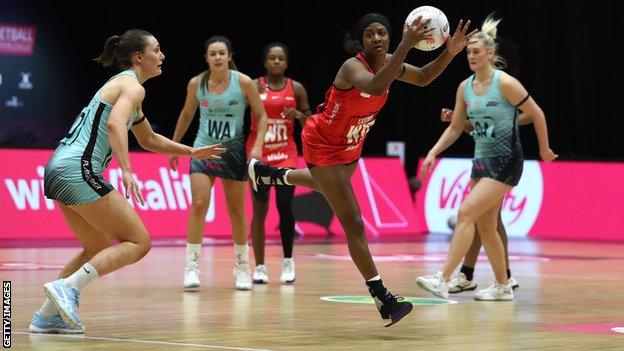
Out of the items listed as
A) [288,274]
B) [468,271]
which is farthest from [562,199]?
[288,274]

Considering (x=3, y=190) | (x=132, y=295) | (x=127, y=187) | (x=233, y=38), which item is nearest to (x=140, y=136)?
(x=127, y=187)

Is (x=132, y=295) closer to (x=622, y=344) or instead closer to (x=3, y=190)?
(x=622, y=344)

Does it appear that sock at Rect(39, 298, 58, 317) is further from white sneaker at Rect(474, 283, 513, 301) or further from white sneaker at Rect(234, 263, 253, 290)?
white sneaker at Rect(474, 283, 513, 301)

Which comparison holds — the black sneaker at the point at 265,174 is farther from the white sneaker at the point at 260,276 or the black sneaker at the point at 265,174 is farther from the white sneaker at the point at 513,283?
the white sneaker at the point at 513,283

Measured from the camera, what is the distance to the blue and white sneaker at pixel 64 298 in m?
7.30

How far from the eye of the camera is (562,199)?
18750 mm

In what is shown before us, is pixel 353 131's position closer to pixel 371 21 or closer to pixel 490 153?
pixel 371 21

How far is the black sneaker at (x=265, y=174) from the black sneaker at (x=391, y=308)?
1.53m

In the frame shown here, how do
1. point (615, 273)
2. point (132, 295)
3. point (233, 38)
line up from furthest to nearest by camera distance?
1. point (233, 38)
2. point (615, 273)
3. point (132, 295)

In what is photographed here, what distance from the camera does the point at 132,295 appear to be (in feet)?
33.1

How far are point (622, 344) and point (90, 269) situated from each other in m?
3.10

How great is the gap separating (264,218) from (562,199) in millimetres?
8256

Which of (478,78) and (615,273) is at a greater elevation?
(478,78)

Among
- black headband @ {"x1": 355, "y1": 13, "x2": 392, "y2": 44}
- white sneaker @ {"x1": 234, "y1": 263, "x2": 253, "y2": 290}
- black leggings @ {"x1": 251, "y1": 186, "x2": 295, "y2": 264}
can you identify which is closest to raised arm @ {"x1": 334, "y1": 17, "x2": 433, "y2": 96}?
black headband @ {"x1": 355, "y1": 13, "x2": 392, "y2": 44}
